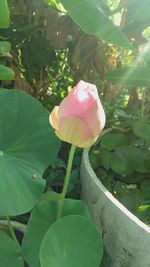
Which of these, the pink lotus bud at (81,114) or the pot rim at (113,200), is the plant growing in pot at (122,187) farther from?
the pink lotus bud at (81,114)

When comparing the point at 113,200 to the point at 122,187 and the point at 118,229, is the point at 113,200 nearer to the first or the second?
the point at 118,229

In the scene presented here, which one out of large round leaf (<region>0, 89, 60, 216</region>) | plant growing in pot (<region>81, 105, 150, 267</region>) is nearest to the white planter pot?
plant growing in pot (<region>81, 105, 150, 267</region>)

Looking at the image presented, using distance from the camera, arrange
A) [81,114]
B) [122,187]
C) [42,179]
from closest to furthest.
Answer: [81,114]
[42,179]
[122,187]

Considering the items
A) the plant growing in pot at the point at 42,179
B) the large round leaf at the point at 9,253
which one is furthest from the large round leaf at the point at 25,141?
the large round leaf at the point at 9,253

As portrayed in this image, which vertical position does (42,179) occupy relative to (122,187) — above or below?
above

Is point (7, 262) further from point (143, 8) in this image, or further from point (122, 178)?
point (143, 8)

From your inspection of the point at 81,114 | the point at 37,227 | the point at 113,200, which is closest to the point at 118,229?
the point at 113,200

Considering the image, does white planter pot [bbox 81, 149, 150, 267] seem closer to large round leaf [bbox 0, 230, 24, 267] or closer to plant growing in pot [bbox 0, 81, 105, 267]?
plant growing in pot [bbox 0, 81, 105, 267]
